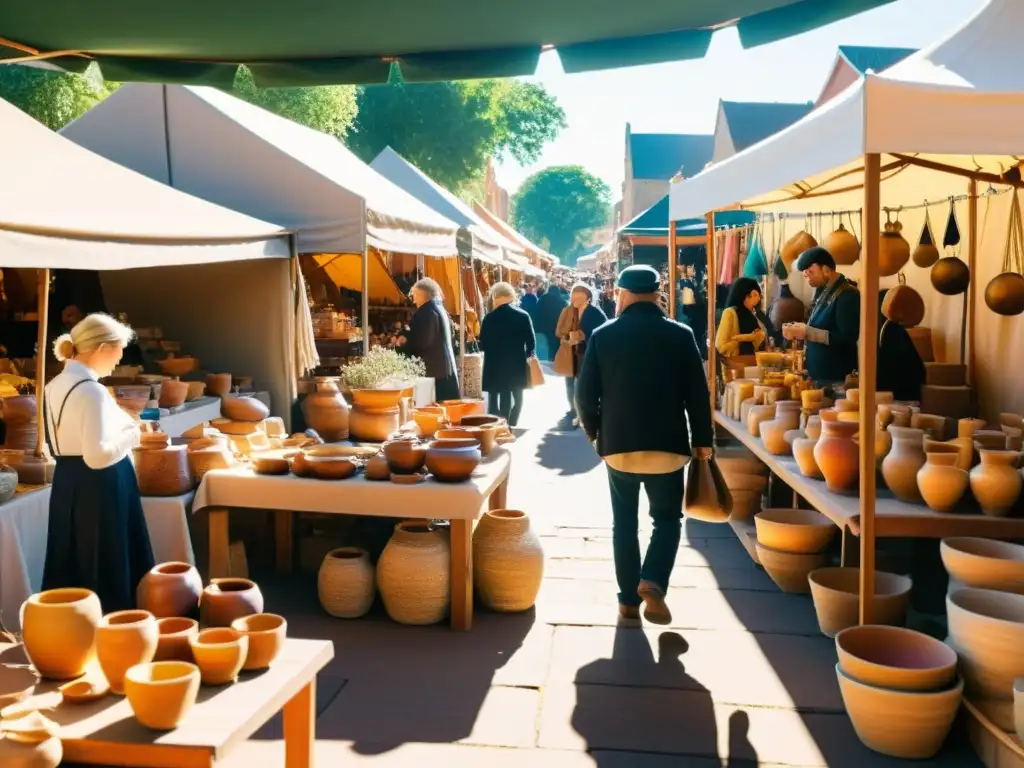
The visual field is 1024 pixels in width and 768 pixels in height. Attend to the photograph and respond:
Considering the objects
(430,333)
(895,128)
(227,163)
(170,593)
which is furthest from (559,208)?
(170,593)

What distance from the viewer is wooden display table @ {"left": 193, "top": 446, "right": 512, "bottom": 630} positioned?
414 cm

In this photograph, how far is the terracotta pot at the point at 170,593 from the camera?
2557 mm

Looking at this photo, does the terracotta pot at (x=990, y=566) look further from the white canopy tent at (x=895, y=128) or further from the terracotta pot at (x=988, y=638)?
the white canopy tent at (x=895, y=128)

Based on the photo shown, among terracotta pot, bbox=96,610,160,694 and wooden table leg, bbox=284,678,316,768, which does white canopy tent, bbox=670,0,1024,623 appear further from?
terracotta pot, bbox=96,610,160,694

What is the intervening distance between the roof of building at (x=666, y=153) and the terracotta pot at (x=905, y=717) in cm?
4843

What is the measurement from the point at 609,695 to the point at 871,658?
90 centimetres

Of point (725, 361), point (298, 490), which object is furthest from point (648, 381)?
point (725, 361)

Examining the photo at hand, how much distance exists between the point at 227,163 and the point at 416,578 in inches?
173

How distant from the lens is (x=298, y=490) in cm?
427

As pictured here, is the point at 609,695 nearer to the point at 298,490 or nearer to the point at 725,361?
the point at 298,490

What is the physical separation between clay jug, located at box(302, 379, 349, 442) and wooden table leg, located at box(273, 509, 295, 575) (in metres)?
0.57

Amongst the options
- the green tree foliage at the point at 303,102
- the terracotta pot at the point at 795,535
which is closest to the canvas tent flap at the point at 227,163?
the terracotta pot at the point at 795,535

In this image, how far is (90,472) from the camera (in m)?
3.37

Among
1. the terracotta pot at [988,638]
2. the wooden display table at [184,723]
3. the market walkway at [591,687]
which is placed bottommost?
the market walkway at [591,687]
